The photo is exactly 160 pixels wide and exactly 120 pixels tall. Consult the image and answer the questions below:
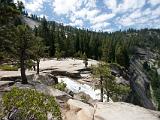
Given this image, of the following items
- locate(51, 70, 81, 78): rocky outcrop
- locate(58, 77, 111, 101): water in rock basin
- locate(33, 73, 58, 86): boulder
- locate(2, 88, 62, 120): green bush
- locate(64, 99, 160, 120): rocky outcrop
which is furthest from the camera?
locate(51, 70, 81, 78): rocky outcrop

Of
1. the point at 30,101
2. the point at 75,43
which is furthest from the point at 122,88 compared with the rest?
the point at 75,43

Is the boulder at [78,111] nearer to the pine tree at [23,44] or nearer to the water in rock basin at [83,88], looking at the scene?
the pine tree at [23,44]

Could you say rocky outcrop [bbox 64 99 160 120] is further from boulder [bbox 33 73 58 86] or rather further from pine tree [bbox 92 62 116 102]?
pine tree [bbox 92 62 116 102]

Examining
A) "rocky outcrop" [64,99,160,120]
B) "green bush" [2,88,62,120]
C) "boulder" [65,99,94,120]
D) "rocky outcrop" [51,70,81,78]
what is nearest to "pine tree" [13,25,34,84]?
"boulder" [65,99,94,120]

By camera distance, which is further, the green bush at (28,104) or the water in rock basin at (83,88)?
the water in rock basin at (83,88)

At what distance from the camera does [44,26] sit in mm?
136000

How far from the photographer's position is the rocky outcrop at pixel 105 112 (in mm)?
26109

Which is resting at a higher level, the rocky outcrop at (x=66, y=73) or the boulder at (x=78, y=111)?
the boulder at (x=78, y=111)

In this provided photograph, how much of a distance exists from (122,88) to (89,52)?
89059 millimetres

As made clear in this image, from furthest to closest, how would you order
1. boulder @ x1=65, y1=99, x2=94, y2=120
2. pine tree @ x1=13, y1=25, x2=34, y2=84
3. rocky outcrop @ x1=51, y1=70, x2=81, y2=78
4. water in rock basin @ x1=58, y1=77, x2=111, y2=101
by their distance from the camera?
rocky outcrop @ x1=51, y1=70, x2=81, y2=78 → water in rock basin @ x1=58, y1=77, x2=111, y2=101 → pine tree @ x1=13, y1=25, x2=34, y2=84 → boulder @ x1=65, y1=99, x2=94, y2=120

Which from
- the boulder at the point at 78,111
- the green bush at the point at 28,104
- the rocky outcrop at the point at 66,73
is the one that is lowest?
the rocky outcrop at the point at 66,73

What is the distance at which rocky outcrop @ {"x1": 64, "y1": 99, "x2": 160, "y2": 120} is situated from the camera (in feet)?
85.7

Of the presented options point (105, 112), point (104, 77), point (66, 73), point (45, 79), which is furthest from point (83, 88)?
point (105, 112)

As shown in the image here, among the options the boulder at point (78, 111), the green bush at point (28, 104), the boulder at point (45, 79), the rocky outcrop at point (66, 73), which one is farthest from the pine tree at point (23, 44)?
the rocky outcrop at point (66, 73)
